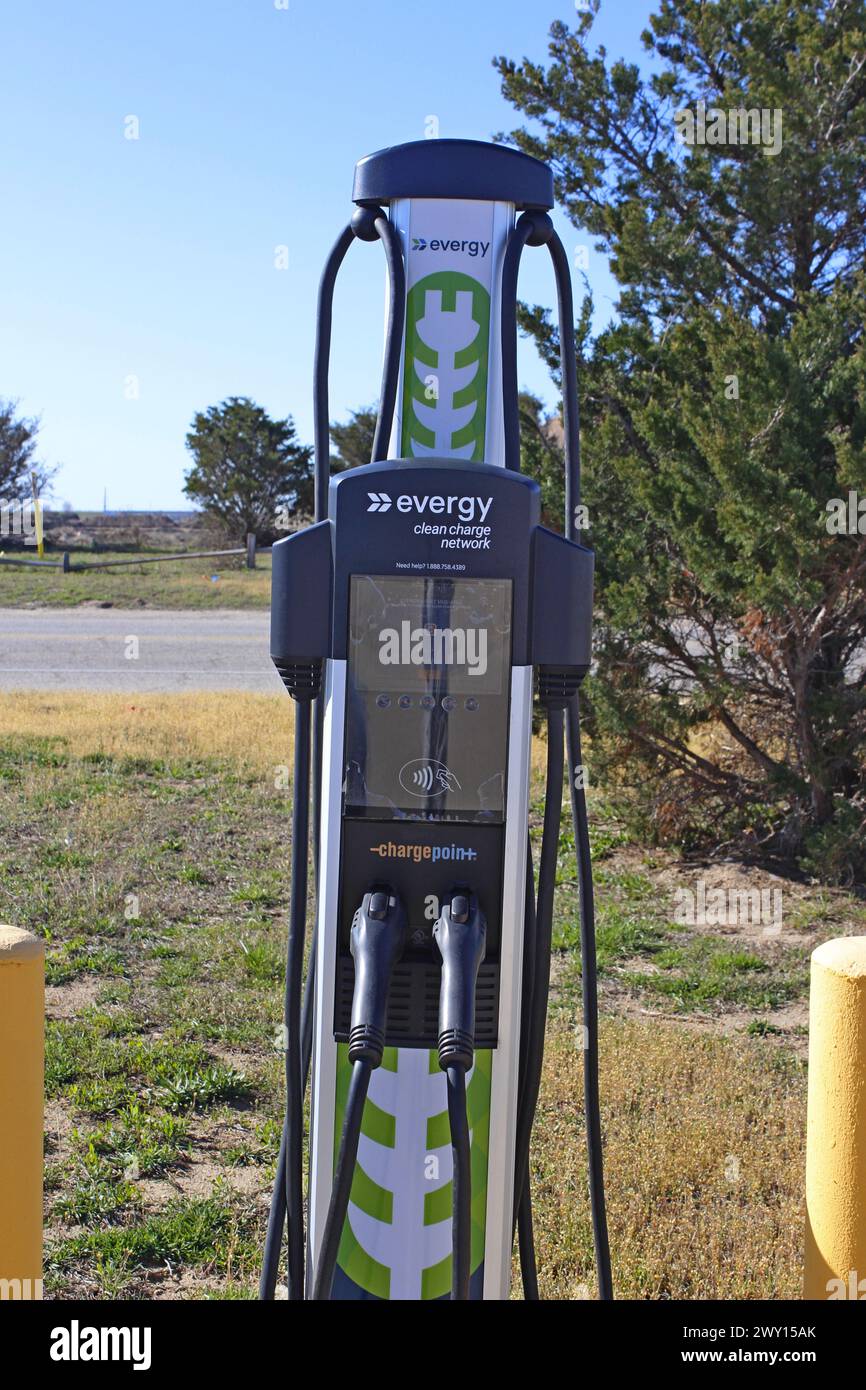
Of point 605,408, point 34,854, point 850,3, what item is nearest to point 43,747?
point 34,854

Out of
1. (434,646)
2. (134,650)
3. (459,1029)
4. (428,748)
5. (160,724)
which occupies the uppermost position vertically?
(434,646)

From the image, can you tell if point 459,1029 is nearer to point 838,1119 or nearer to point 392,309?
point 838,1119

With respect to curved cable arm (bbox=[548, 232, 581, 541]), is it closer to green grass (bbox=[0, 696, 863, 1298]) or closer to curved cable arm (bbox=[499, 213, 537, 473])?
curved cable arm (bbox=[499, 213, 537, 473])

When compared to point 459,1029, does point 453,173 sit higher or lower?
higher

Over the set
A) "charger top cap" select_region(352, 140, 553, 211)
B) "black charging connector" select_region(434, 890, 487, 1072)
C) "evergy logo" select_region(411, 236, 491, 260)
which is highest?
"charger top cap" select_region(352, 140, 553, 211)

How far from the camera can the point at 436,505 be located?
6.72 ft

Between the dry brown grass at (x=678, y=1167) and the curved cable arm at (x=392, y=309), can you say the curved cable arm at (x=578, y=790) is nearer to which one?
the curved cable arm at (x=392, y=309)

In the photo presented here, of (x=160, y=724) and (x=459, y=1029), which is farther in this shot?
(x=160, y=724)

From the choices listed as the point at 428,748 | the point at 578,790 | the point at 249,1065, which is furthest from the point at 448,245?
the point at 249,1065

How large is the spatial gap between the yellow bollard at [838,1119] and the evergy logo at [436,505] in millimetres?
851

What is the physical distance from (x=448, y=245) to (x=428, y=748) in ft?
2.70

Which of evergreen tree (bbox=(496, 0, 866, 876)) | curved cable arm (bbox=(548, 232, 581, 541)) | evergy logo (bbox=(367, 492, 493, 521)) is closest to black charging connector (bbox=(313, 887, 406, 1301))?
evergy logo (bbox=(367, 492, 493, 521))

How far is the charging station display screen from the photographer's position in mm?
2072
